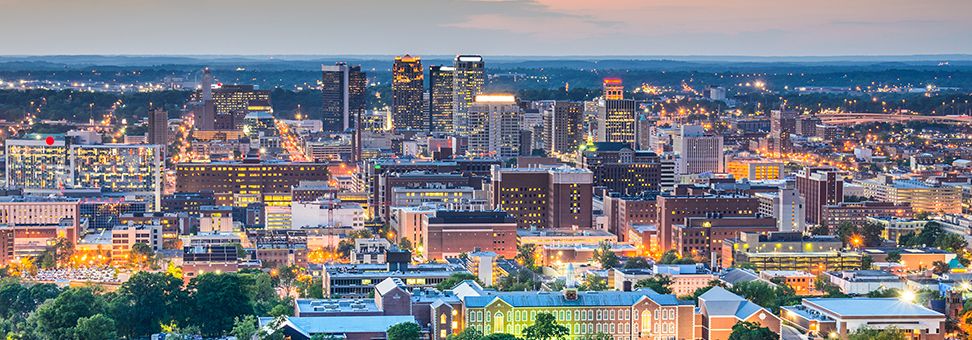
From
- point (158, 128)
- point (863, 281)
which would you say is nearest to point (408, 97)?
point (158, 128)

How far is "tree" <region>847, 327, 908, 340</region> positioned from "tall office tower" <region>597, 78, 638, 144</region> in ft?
230

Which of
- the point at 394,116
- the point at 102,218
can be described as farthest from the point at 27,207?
the point at 394,116

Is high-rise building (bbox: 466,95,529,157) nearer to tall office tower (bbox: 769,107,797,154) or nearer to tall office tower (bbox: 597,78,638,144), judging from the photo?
tall office tower (bbox: 597,78,638,144)

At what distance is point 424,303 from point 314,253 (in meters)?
23.0

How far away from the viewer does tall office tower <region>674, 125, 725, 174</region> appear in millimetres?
106688

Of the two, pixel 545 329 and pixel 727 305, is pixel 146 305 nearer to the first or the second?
pixel 545 329

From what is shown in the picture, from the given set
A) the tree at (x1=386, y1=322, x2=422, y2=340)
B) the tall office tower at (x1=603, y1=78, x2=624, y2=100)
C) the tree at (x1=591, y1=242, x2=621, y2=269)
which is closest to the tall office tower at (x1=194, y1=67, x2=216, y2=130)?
the tall office tower at (x1=603, y1=78, x2=624, y2=100)

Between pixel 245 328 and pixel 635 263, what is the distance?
2043 cm

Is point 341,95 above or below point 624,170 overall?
above

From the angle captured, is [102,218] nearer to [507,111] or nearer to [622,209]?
[622,209]

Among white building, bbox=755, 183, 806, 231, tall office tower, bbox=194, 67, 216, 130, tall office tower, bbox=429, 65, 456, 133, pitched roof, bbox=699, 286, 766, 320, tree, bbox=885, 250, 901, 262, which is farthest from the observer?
tall office tower, bbox=429, 65, 456, 133

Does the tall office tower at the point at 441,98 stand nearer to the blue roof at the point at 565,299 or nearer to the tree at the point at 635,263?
the tree at the point at 635,263

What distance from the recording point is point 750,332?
42656 millimetres

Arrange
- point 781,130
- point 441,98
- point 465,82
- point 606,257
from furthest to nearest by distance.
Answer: point 441,98
point 465,82
point 781,130
point 606,257
